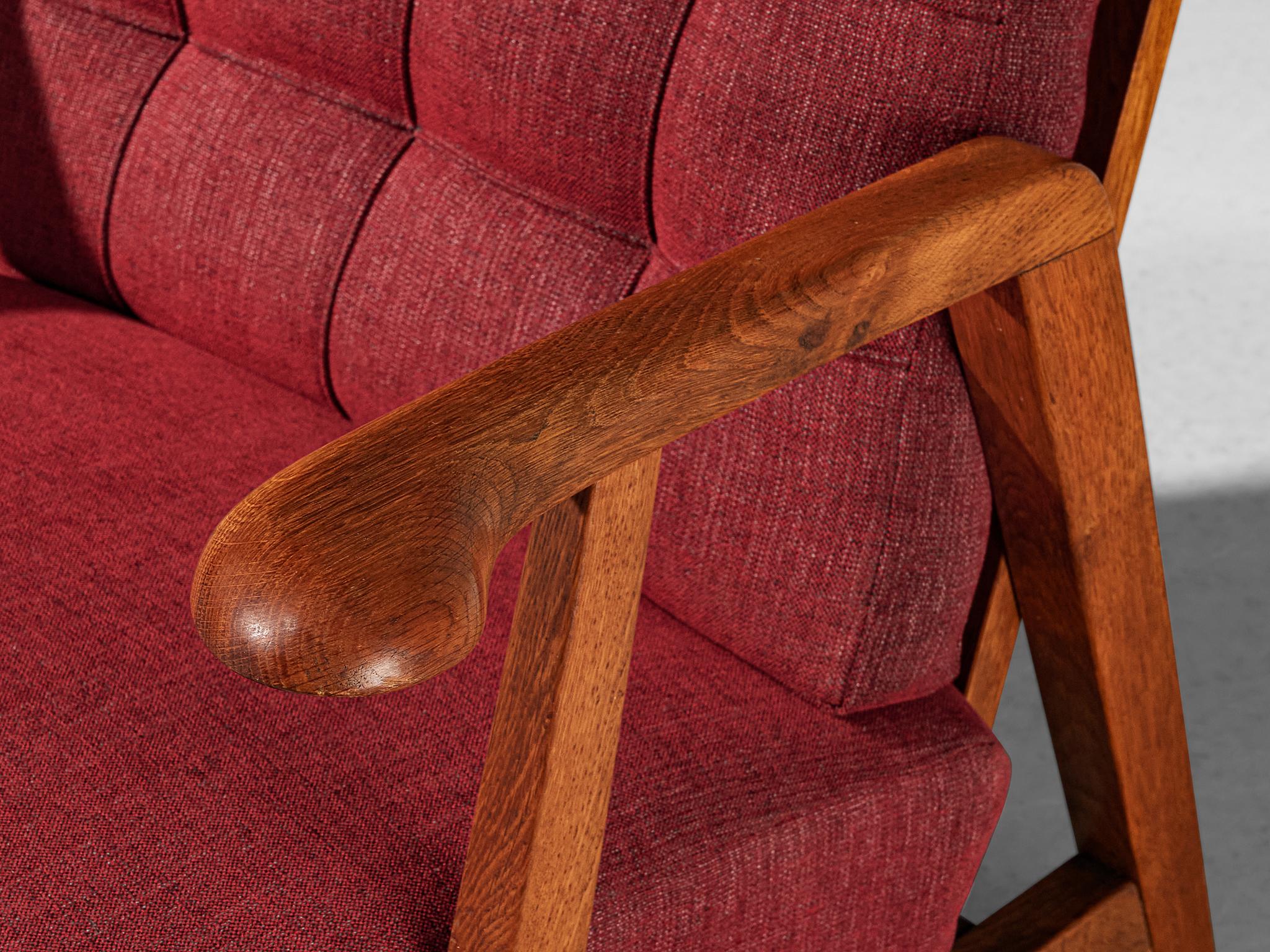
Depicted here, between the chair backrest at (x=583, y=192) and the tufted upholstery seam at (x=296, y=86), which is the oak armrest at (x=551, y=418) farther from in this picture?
the tufted upholstery seam at (x=296, y=86)

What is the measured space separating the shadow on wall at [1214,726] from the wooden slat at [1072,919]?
33cm

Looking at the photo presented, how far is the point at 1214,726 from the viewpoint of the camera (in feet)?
4.71

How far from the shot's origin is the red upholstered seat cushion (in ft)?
2.05

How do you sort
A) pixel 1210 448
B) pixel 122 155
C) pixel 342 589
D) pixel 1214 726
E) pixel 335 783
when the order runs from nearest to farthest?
pixel 342 589
pixel 335 783
pixel 122 155
pixel 1214 726
pixel 1210 448

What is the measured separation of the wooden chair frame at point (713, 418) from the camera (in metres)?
0.45

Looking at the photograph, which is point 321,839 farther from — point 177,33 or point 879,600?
point 177,33

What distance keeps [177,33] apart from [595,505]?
799 mm

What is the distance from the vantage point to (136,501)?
884 mm

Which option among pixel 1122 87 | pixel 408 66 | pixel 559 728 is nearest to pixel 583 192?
pixel 408 66

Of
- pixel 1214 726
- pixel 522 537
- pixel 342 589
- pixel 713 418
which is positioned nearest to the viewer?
pixel 342 589

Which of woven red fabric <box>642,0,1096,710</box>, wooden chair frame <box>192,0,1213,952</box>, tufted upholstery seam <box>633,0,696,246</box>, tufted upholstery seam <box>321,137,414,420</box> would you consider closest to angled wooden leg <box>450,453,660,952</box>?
wooden chair frame <box>192,0,1213,952</box>

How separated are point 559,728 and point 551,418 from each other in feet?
0.44

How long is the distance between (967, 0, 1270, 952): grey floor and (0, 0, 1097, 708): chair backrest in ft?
1.82

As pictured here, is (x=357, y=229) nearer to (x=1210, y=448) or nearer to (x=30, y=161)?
(x=30, y=161)
